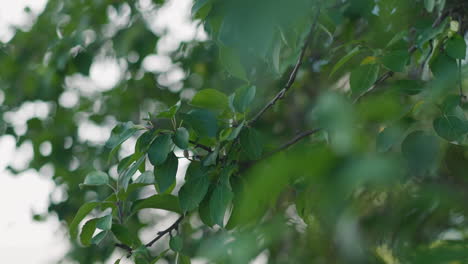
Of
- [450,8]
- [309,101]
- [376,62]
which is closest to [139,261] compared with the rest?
[376,62]

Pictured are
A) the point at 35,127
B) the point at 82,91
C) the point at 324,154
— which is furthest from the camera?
the point at 82,91

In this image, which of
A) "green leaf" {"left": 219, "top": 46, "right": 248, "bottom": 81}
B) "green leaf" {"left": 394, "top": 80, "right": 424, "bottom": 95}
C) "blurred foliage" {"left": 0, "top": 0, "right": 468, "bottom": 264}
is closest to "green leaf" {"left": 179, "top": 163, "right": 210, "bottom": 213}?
"blurred foliage" {"left": 0, "top": 0, "right": 468, "bottom": 264}

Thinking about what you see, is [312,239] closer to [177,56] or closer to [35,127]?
[177,56]

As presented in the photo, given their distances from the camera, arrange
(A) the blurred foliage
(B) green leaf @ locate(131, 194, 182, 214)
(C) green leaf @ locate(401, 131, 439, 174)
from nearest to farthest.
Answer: (A) the blurred foliage
(C) green leaf @ locate(401, 131, 439, 174)
(B) green leaf @ locate(131, 194, 182, 214)

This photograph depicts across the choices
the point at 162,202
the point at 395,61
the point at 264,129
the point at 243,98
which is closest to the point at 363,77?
the point at 395,61

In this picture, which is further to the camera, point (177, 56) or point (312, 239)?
point (177, 56)

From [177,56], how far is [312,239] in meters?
0.91

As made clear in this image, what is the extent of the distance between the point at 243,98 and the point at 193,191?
0.37 feet

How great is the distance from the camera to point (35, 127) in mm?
1458

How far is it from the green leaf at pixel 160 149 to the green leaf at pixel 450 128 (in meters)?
0.28

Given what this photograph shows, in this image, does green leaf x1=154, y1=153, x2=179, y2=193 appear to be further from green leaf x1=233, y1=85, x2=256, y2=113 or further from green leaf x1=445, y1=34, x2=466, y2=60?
green leaf x1=445, y1=34, x2=466, y2=60

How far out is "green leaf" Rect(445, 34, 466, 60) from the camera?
1.73ft

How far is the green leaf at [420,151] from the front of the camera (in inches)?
17.5

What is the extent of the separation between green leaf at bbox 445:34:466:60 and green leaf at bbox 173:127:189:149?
308 mm
